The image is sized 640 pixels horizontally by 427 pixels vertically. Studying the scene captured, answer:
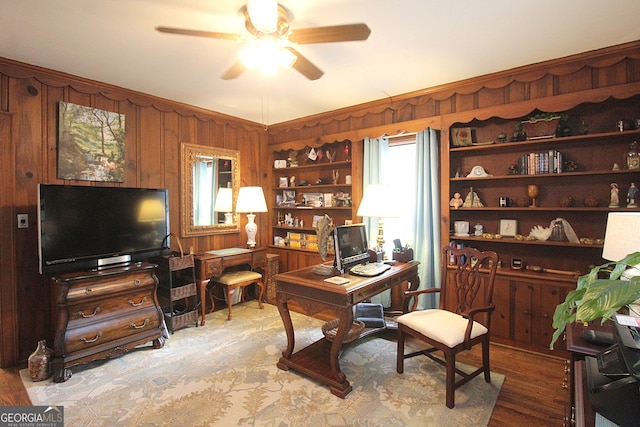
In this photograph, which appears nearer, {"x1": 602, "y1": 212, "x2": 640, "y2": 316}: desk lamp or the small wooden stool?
{"x1": 602, "y1": 212, "x2": 640, "y2": 316}: desk lamp

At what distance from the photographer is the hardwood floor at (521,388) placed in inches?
77.9

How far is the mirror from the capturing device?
3.87 m

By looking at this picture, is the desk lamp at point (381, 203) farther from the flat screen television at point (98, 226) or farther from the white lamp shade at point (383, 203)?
the flat screen television at point (98, 226)

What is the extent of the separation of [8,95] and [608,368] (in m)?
4.20

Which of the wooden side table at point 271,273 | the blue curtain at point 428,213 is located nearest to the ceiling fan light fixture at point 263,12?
the blue curtain at point 428,213

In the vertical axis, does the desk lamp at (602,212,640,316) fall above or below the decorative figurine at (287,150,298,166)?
below

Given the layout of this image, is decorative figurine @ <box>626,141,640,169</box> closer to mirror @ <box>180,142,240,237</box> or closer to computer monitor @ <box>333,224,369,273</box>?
computer monitor @ <box>333,224,369,273</box>

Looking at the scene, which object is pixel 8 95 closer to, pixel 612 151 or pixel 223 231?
pixel 223 231

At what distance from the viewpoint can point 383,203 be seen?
292 cm

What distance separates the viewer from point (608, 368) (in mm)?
1087

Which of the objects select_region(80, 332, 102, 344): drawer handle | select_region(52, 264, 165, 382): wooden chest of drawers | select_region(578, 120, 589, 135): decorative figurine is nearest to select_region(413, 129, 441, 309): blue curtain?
select_region(578, 120, 589, 135): decorative figurine

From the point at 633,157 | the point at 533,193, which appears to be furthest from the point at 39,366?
the point at 633,157

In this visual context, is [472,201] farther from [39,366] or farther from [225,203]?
[39,366]

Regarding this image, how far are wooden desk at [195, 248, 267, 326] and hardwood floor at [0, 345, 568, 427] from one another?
1.57 metres
